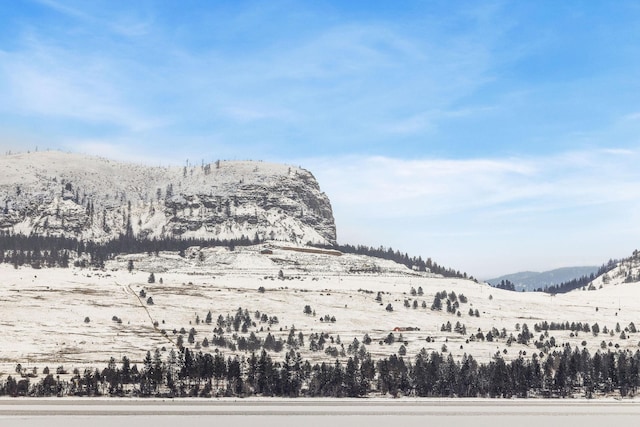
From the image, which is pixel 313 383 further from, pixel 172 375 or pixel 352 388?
pixel 172 375

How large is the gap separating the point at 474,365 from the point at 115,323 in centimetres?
9596

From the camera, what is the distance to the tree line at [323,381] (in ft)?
379

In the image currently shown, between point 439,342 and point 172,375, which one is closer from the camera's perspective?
point 172,375

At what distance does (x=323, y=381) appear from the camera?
120812 millimetres

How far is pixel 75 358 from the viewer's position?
14800 cm

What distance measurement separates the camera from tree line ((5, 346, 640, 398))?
379 feet
